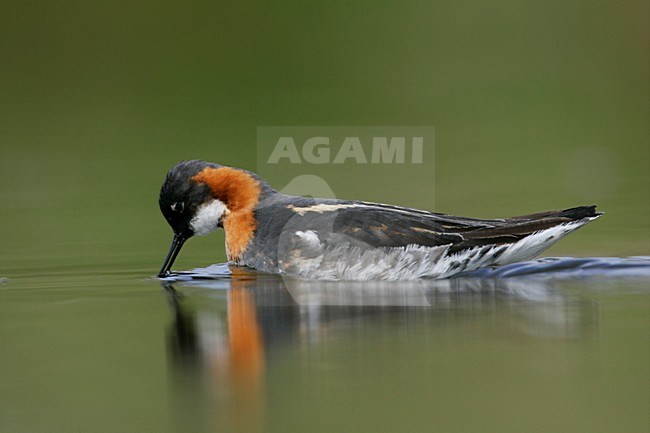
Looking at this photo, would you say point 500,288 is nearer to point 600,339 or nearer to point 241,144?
point 600,339

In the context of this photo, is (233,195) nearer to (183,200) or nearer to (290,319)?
(183,200)

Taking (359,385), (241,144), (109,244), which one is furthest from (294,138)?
(359,385)

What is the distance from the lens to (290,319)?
7.48 m

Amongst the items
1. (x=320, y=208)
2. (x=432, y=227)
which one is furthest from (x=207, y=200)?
(x=432, y=227)

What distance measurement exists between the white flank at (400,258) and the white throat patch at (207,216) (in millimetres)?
1014

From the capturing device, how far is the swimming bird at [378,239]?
8.71 m

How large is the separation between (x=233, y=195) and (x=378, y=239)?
1523mm

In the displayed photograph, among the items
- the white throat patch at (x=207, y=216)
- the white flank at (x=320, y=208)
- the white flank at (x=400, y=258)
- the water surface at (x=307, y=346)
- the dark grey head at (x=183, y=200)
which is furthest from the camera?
the white throat patch at (x=207, y=216)

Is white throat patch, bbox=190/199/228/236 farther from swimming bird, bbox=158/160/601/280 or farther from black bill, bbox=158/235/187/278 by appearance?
swimming bird, bbox=158/160/601/280

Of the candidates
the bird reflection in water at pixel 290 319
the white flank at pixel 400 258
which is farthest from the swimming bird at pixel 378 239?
the bird reflection in water at pixel 290 319

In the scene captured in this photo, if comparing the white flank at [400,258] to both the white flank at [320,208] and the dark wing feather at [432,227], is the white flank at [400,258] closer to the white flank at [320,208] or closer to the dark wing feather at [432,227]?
the dark wing feather at [432,227]

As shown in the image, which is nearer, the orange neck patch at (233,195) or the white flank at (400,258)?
the white flank at (400,258)

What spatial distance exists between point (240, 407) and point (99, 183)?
23.3ft

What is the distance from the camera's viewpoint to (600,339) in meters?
6.65
